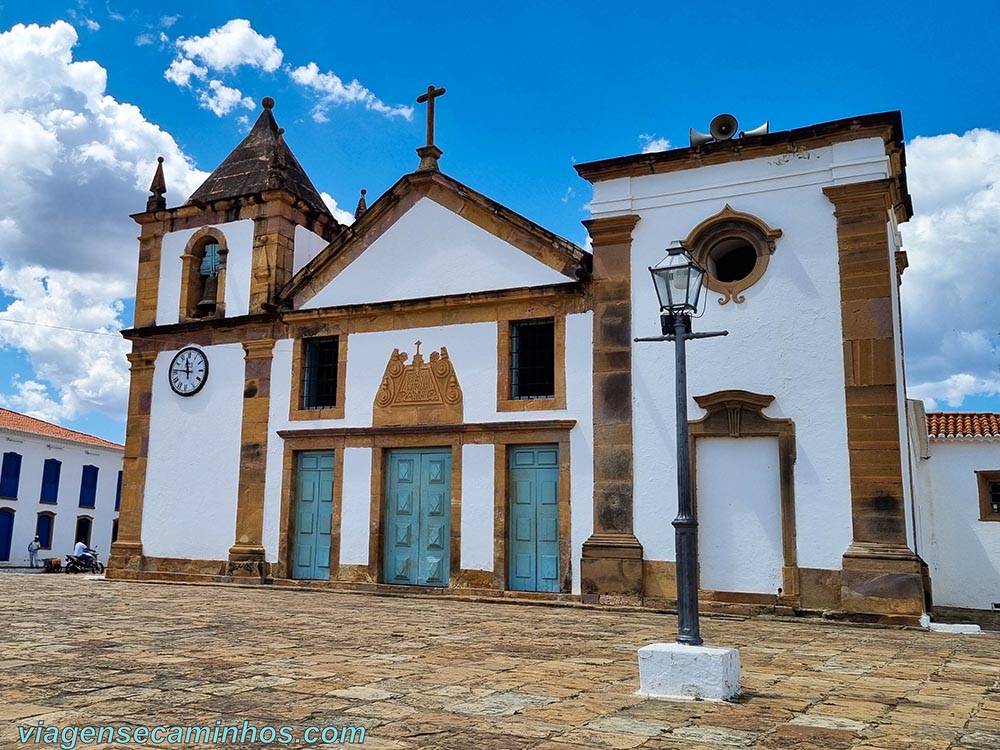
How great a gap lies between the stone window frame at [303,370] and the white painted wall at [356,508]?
806 mm

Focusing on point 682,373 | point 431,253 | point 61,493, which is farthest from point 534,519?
point 61,493

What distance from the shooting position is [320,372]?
613 inches

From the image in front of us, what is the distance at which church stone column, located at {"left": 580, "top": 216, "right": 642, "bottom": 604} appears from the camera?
12383 mm

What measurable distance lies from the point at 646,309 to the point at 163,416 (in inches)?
362

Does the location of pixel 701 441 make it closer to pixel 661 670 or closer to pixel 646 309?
pixel 646 309

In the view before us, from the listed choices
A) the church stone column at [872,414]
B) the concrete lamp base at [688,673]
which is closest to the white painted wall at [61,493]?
the church stone column at [872,414]

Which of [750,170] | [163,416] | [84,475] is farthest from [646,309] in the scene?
[84,475]

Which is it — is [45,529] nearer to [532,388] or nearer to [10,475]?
[10,475]

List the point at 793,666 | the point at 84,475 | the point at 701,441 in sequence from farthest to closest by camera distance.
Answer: the point at 84,475, the point at 701,441, the point at 793,666

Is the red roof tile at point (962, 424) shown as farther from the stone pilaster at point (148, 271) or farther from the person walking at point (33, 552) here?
the person walking at point (33, 552)

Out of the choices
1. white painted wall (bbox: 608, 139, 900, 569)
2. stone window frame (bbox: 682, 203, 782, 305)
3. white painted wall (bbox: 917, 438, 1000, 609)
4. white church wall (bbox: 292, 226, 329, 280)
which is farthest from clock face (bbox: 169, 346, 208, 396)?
white painted wall (bbox: 917, 438, 1000, 609)

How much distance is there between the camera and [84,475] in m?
34.9

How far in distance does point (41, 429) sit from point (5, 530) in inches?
169

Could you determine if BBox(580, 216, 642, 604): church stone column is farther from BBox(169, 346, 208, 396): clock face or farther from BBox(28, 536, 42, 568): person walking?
BBox(28, 536, 42, 568): person walking
